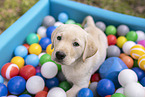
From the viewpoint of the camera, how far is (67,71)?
2084mm

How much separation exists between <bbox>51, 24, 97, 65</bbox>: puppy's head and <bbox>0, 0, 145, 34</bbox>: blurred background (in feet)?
6.70

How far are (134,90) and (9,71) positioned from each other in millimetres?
1766

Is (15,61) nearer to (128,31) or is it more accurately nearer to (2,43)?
(2,43)

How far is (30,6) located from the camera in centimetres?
380

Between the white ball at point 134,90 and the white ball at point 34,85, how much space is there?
1169 mm

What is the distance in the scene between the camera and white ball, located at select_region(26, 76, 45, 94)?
211 cm

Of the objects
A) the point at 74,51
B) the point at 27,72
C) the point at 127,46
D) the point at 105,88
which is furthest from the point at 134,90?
the point at 27,72

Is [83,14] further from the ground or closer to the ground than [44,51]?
further from the ground

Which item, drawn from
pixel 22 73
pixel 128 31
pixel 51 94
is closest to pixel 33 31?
pixel 22 73

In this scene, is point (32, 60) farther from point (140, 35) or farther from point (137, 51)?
point (140, 35)

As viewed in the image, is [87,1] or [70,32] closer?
[70,32]

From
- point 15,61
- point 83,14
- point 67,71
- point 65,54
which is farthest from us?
point 83,14

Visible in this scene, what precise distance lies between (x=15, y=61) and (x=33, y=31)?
2.88 feet

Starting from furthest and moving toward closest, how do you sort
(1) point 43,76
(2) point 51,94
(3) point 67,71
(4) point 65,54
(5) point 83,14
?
(5) point 83,14
(1) point 43,76
(3) point 67,71
(2) point 51,94
(4) point 65,54
